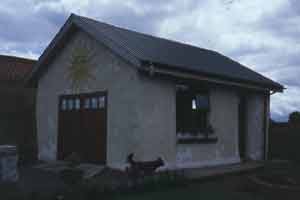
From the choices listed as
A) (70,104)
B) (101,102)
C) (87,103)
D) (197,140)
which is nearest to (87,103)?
(87,103)

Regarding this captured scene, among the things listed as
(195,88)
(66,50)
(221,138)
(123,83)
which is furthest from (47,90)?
(221,138)

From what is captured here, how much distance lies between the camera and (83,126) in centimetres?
1152

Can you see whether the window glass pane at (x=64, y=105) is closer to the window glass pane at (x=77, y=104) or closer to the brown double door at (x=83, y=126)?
the brown double door at (x=83, y=126)

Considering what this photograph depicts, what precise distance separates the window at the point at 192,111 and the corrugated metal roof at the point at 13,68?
6872mm

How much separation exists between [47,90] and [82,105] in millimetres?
2229

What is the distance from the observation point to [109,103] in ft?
35.2

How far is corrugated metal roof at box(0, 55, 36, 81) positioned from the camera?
1543 cm

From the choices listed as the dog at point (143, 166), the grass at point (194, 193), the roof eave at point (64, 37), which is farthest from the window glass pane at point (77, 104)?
the grass at point (194, 193)

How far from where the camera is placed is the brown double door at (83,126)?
10.9 metres

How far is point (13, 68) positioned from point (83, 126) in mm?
6698

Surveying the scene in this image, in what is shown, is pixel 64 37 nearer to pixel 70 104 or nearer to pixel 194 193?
pixel 70 104

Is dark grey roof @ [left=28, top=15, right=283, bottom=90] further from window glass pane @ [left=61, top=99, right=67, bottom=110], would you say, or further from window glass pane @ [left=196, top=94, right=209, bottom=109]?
window glass pane @ [left=61, top=99, right=67, bottom=110]

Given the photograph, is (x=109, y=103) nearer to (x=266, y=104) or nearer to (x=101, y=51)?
(x=101, y=51)

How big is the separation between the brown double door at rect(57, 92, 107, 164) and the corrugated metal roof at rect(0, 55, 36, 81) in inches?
144
